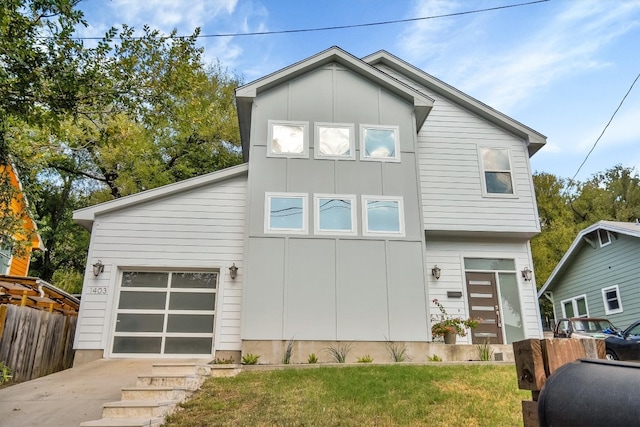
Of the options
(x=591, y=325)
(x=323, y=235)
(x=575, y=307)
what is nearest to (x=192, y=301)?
(x=323, y=235)

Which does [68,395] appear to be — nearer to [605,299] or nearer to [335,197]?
[335,197]

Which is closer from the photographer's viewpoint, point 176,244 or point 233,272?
point 233,272

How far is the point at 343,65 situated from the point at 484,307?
7155mm

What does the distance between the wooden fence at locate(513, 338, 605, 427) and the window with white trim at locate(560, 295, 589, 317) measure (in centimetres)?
1920

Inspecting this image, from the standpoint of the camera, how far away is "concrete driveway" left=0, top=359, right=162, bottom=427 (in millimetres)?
5246

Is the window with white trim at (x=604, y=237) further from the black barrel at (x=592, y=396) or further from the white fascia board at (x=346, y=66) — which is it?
the black barrel at (x=592, y=396)

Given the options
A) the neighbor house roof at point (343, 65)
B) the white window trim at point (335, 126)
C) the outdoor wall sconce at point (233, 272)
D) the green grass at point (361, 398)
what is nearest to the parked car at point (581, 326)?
the green grass at point (361, 398)

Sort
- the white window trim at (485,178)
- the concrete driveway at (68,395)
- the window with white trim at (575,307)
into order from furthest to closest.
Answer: the window with white trim at (575,307) < the white window trim at (485,178) < the concrete driveway at (68,395)

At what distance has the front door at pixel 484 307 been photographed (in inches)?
426

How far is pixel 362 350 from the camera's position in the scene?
9.13 m

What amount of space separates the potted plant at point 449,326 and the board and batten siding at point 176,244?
4.51 m

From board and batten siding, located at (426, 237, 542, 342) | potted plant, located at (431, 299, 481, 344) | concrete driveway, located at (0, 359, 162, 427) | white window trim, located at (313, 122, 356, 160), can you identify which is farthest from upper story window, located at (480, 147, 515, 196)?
concrete driveway, located at (0, 359, 162, 427)

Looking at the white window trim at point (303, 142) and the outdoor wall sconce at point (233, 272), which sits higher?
the white window trim at point (303, 142)

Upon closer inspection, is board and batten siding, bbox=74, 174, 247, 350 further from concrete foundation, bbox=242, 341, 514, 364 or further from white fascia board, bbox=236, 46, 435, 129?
white fascia board, bbox=236, 46, 435, 129
